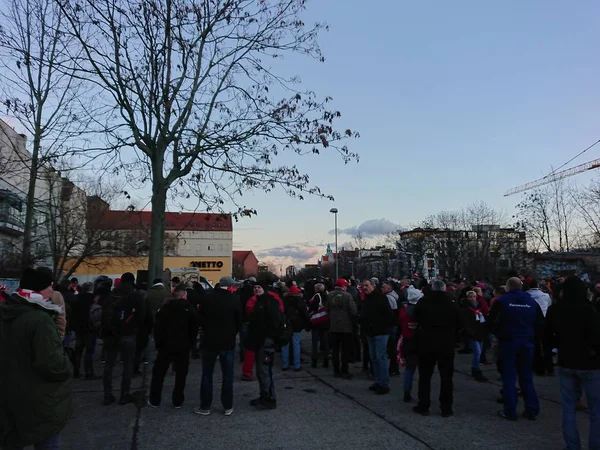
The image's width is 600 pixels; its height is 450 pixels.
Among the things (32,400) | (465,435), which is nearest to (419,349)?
(465,435)

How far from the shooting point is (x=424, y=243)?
6538 cm

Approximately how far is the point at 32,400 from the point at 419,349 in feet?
16.5

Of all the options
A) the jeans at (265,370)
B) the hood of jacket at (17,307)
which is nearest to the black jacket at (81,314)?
the jeans at (265,370)

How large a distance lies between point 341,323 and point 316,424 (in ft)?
9.84

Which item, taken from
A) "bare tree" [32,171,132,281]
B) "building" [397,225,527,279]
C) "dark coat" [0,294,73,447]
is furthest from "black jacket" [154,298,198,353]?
"building" [397,225,527,279]

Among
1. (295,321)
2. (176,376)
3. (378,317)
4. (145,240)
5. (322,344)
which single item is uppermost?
(145,240)

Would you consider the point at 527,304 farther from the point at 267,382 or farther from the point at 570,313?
the point at 267,382

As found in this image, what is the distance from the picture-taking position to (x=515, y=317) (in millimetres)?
6461

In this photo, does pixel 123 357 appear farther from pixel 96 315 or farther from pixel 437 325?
pixel 437 325

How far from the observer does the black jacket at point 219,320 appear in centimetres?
682

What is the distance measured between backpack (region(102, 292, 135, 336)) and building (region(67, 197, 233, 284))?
3335mm

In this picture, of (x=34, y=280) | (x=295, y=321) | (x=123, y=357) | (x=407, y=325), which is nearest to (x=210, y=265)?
(x=295, y=321)

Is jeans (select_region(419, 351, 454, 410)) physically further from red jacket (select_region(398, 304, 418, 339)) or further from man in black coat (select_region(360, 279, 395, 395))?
man in black coat (select_region(360, 279, 395, 395))

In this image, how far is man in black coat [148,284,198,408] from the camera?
6.96m
